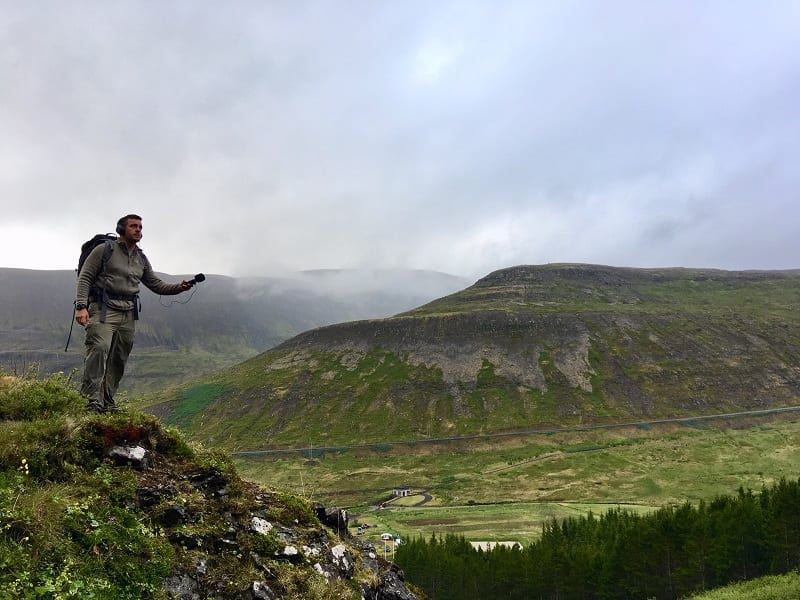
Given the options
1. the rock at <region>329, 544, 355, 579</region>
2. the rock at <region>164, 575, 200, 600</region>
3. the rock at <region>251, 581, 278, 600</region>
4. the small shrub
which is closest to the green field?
the small shrub

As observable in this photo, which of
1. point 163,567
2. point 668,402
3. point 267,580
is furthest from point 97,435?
point 668,402

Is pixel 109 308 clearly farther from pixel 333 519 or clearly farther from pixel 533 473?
pixel 533 473

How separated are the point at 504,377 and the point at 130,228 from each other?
15706 centimetres

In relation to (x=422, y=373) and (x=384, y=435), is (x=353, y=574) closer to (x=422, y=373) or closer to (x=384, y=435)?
(x=384, y=435)

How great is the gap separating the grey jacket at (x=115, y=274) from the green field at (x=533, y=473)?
62480 mm

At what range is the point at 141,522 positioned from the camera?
617cm

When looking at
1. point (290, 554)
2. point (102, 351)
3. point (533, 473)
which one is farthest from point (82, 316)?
point (533, 473)

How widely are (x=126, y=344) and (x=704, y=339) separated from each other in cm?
19232

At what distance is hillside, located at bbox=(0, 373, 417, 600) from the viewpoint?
16.6ft

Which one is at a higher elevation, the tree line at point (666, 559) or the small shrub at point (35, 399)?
the small shrub at point (35, 399)

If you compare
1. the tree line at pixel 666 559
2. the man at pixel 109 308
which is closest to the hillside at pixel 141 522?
the man at pixel 109 308

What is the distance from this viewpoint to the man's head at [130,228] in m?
9.49

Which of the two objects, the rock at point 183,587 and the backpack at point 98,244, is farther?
the backpack at point 98,244

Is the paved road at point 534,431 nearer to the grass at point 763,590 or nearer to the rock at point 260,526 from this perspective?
the grass at point 763,590
